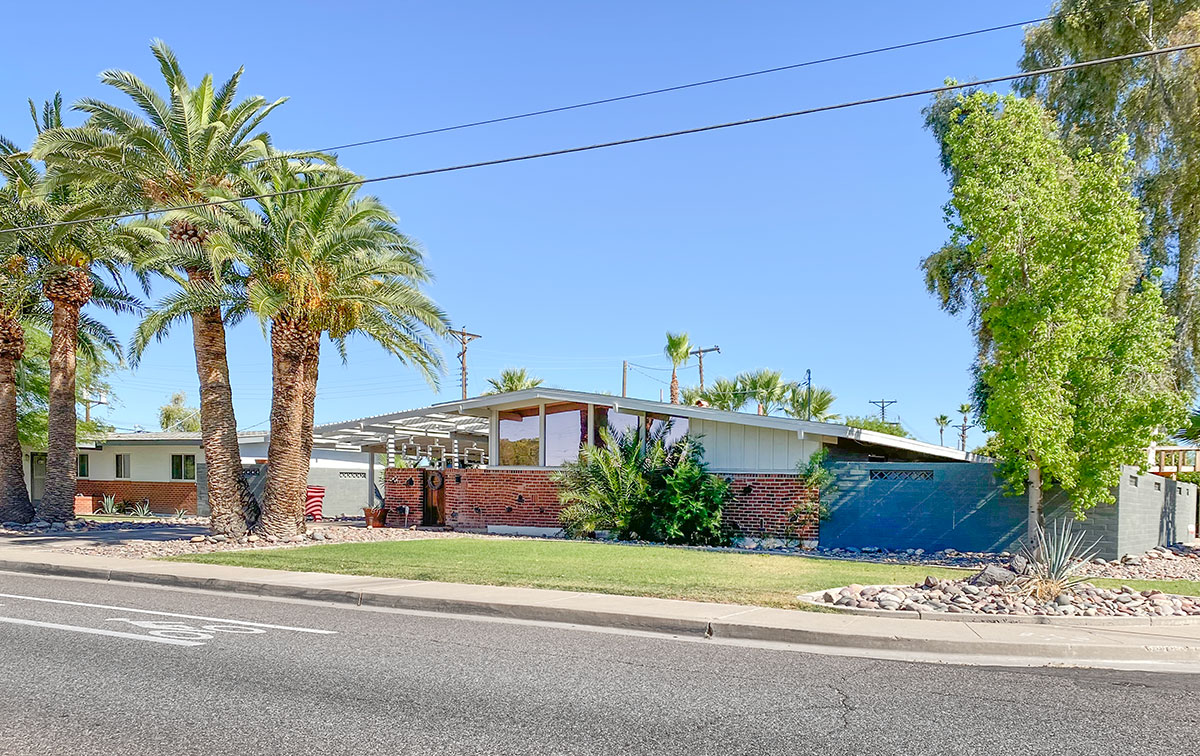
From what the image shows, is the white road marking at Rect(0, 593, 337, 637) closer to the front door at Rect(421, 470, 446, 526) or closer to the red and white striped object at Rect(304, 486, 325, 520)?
the front door at Rect(421, 470, 446, 526)

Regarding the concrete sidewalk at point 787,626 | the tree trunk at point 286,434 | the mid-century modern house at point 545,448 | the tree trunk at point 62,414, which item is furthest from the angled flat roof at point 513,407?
the concrete sidewalk at point 787,626

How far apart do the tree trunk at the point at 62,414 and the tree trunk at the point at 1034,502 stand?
23.2 m

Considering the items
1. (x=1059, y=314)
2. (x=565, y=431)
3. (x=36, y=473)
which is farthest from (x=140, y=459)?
(x=1059, y=314)

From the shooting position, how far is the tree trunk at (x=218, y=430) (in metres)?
21.1

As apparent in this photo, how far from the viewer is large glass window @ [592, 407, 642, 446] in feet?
77.0

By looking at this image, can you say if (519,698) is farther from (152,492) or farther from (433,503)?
(152,492)

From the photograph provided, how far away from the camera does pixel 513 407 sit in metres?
25.6

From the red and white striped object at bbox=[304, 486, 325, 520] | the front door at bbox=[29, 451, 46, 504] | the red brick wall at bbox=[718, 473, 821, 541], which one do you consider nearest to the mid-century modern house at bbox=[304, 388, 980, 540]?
the red brick wall at bbox=[718, 473, 821, 541]

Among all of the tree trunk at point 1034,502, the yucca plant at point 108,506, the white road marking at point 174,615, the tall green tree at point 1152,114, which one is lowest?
the yucca plant at point 108,506

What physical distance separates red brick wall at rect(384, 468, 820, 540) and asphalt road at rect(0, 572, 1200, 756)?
11.9 meters

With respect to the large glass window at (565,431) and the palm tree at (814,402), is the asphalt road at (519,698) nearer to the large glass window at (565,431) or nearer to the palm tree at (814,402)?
the large glass window at (565,431)

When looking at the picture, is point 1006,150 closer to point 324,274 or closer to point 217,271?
point 324,274

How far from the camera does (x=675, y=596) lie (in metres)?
11.9

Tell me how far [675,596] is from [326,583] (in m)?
5.00
